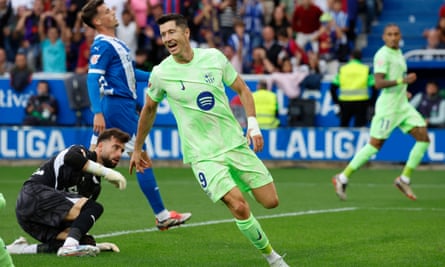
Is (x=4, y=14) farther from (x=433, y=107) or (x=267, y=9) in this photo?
(x=433, y=107)

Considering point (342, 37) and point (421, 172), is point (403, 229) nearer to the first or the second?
point (421, 172)

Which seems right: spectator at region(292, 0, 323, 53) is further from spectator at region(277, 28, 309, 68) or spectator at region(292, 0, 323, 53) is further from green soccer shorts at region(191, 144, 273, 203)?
green soccer shorts at region(191, 144, 273, 203)

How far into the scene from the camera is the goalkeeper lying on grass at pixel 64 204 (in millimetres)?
9820

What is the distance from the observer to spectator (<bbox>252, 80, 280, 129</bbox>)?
22375mm

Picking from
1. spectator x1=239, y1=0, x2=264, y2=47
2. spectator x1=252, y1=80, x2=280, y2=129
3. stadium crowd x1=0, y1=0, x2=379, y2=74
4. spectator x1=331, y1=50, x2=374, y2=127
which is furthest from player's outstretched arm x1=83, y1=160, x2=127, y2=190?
spectator x1=239, y1=0, x2=264, y2=47

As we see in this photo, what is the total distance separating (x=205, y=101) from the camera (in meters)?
9.47

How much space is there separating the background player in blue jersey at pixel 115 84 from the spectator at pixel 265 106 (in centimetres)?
1013

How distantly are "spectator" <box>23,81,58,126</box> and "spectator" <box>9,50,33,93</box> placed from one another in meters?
0.30

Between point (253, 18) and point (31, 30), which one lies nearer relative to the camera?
point (253, 18)

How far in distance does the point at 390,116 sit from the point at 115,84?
4.90 meters

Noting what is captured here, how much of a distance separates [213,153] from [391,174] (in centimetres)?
1163

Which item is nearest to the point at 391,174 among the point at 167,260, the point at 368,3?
the point at 368,3

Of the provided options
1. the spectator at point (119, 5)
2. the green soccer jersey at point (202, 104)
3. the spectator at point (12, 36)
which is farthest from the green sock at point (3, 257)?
the spectator at point (12, 36)

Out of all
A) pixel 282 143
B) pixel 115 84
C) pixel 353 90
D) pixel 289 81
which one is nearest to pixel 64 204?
pixel 115 84
